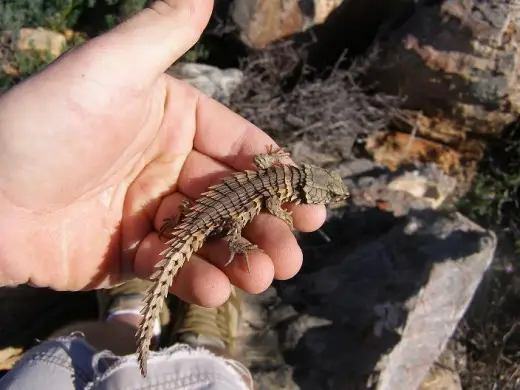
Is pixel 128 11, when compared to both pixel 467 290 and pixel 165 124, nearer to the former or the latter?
pixel 165 124

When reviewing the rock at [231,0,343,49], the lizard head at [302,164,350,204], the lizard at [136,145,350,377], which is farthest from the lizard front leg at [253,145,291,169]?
the rock at [231,0,343,49]

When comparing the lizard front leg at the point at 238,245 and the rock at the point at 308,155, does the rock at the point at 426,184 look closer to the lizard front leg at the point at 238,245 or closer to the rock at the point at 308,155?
the rock at the point at 308,155

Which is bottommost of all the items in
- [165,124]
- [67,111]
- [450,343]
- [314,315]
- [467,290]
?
[450,343]

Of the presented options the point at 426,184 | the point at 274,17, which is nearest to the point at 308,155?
the point at 426,184

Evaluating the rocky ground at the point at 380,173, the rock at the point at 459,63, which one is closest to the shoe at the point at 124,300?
the rocky ground at the point at 380,173

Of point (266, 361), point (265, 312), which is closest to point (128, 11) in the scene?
point (265, 312)

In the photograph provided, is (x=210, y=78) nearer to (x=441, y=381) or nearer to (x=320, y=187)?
(x=320, y=187)

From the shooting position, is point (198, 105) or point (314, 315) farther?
point (314, 315)
